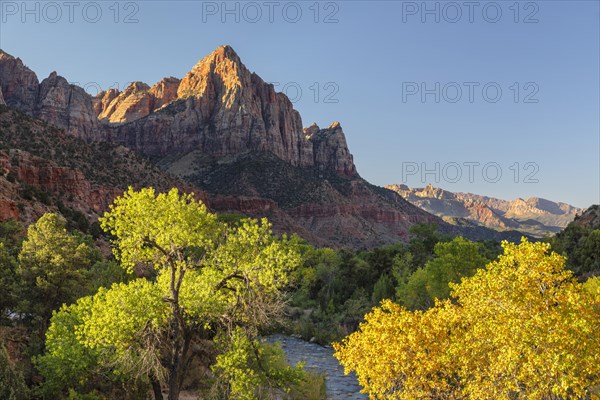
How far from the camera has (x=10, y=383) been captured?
1736 cm

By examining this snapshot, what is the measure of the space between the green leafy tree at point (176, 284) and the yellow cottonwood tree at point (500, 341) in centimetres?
450

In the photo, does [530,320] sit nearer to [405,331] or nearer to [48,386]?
[405,331]

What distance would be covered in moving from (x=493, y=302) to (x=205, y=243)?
10.7m

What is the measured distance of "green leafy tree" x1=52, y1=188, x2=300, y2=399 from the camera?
51.8 ft

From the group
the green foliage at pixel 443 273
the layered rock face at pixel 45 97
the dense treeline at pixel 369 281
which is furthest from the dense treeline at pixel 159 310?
the layered rock face at pixel 45 97

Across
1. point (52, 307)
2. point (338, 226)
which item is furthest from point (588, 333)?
point (338, 226)

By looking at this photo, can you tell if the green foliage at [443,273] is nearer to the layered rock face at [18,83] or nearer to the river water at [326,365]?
the river water at [326,365]

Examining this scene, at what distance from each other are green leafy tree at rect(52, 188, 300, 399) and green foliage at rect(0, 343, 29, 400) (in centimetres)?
351

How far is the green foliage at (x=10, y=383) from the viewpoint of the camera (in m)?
16.9

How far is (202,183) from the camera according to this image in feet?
550

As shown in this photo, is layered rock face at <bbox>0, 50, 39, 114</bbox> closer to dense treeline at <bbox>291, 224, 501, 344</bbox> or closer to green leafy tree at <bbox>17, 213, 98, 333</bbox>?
dense treeline at <bbox>291, 224, 501, 344</bbox>

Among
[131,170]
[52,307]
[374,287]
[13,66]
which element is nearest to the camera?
[52,307]

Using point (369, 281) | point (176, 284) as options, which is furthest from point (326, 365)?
point (369, 281)

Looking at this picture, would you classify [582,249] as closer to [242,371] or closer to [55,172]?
[242,371]
